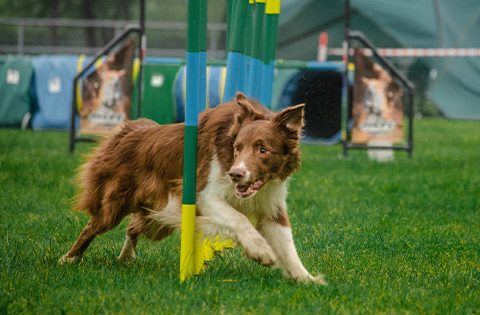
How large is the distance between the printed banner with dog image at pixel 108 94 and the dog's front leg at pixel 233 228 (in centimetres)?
633

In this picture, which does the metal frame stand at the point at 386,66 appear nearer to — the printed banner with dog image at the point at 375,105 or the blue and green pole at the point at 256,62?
the printed banner with dog image at the point at 375,105

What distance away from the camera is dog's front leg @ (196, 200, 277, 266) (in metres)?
3.21

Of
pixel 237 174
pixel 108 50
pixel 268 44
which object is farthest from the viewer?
pixel 108 50

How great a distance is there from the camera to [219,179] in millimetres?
3410

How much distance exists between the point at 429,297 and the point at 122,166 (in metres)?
2.18

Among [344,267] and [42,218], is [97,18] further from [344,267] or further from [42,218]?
[344,267]

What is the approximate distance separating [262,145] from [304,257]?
1.21 metres

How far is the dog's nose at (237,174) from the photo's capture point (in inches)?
123

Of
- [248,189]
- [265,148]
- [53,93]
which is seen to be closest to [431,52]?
[53,93]

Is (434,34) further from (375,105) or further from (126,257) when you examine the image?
(126,257)

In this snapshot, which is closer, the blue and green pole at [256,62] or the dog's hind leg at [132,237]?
the dog's hind leg at [132,237]

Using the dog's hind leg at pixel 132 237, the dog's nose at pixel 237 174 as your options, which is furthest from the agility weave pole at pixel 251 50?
the dog's hind leg at pixel 132 237

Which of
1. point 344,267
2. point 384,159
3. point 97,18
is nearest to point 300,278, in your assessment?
point 344,267

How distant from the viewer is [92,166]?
4164mm
